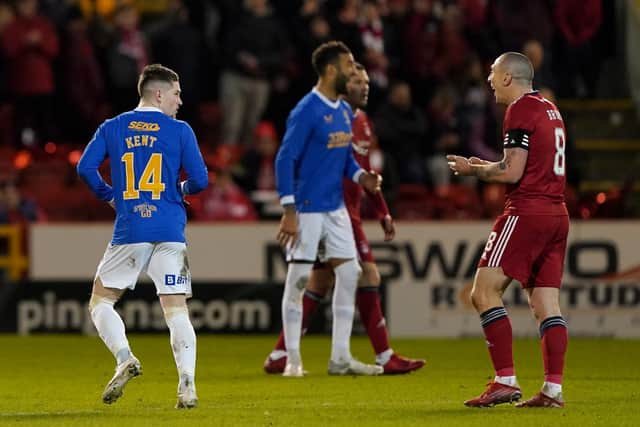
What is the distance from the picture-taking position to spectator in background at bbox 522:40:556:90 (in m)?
18.7

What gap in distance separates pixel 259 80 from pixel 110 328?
10431mm

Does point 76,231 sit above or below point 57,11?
below

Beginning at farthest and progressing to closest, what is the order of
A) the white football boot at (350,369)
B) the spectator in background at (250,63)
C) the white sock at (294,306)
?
the spectator in background at (250,63) → the white football boot at (350,369) → the white sock at (294,306)

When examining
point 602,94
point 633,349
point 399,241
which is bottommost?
point 633,349

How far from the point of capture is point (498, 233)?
9.09 m

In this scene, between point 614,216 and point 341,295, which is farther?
point 614,216

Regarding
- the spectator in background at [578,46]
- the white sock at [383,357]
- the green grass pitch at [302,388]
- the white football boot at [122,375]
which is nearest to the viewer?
the green grass pitch at [302,388]

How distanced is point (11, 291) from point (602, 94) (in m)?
9.21

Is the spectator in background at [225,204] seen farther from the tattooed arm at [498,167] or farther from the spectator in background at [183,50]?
the tattooed arm at [498,167]

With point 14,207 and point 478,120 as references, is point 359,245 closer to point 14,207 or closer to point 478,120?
point 14,207

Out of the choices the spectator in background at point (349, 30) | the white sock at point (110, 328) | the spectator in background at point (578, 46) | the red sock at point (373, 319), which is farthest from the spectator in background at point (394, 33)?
the white sock at point (110, 328)

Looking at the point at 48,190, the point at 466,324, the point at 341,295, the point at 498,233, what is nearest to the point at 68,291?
the point at 48,190

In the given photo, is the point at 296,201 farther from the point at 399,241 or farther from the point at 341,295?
the point at 399,241

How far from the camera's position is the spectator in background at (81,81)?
746 inches
